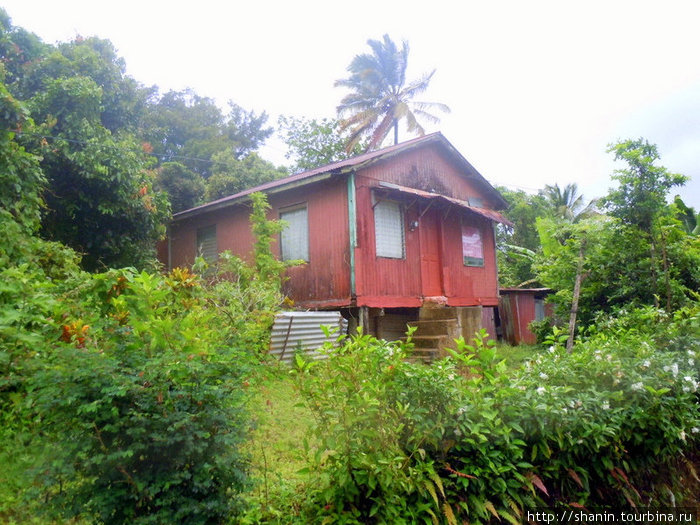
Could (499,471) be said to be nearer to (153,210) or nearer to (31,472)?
(31,472)

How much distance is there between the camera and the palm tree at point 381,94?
82.8 ft

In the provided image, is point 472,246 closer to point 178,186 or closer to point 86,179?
point 86,179

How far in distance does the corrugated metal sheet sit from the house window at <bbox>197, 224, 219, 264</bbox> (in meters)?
5.44

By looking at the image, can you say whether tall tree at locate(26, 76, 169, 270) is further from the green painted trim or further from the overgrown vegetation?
the overgrown vegetation

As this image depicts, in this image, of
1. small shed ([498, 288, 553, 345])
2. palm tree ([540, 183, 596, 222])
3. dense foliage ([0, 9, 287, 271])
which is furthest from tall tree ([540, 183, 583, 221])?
dense foliage ([0, 9, 287, 271])

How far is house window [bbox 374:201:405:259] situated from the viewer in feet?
37.0

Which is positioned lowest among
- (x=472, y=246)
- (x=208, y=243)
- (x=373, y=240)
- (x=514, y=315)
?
(x=514, y=315)

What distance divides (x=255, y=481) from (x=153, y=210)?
10854 mm

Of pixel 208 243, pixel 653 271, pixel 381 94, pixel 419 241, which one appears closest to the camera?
pixel 653 271

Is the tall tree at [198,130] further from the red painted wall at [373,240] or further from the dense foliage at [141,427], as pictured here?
the dense foliage at [141,427]

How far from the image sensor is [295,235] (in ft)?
38.5

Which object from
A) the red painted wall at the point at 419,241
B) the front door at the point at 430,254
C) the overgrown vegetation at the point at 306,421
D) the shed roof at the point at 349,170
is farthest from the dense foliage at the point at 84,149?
the front door at the point at 430,254

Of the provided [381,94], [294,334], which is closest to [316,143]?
[381,94]

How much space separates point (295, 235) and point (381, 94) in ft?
55.4
